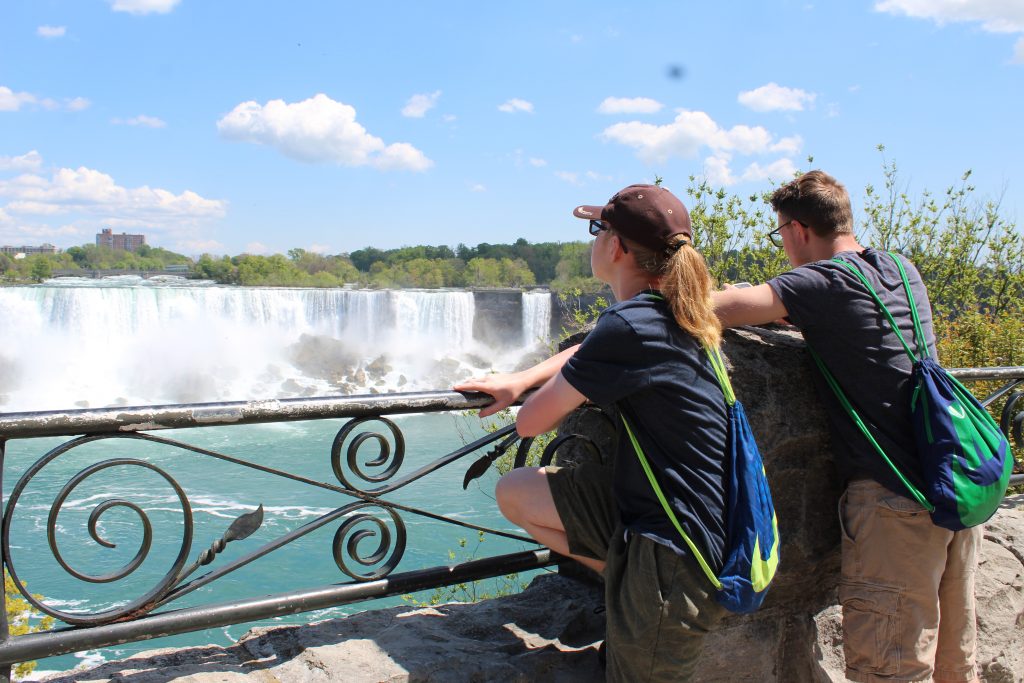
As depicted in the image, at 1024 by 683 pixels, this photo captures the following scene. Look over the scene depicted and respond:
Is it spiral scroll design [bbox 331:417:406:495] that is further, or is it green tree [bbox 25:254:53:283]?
green tree [bbox 25:254:53:283]

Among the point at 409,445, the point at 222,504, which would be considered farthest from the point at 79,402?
the point at 222,504

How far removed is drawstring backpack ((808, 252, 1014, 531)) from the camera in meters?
2.07

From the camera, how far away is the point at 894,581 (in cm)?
217

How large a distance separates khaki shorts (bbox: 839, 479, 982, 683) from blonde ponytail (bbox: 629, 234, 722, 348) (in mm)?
744

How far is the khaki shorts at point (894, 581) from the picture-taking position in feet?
7.08

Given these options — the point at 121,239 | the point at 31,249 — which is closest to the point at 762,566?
the point at 31,249

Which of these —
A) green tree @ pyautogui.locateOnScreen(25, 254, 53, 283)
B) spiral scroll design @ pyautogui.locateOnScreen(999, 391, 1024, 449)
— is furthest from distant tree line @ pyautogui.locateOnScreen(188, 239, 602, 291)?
spiral scroll design @ pyautogui.locateOnScreen(999, 391, 1024, 449)

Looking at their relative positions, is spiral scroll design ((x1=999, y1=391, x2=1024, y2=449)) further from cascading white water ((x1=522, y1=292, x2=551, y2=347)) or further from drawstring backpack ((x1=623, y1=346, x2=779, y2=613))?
cascading white water ((x1=522, y1=292, x2=551, y2=347))

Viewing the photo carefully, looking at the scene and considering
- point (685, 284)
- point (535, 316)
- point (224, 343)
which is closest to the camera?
point (685, 284)

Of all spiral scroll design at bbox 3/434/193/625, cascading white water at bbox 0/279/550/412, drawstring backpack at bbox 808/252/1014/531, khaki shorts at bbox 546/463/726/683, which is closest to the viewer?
khaki shorts at bbox 546/463/726/683

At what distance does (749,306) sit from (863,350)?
1.06ft

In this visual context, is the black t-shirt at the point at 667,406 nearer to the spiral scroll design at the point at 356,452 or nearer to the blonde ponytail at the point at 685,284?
the blonde ponytail at the point at 685,284

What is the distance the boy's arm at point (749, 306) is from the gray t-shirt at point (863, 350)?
0.03m

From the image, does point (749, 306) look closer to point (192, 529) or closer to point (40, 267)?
point (192, 529)
